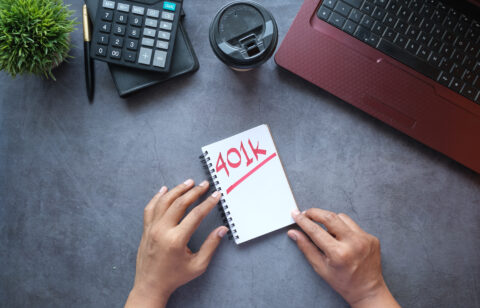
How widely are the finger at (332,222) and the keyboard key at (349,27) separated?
36cm

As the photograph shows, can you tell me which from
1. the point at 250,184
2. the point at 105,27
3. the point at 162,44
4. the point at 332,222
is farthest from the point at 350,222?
the point at 105,27

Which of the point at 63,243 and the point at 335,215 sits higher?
the point at 335,215

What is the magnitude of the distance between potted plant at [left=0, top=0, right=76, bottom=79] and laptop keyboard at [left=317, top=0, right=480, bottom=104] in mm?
506

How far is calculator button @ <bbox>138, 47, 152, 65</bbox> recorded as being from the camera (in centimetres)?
64

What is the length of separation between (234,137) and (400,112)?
34 centimetres

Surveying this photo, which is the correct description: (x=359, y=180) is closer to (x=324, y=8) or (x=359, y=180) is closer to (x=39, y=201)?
(x=324, y=8)

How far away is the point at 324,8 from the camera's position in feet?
2.02

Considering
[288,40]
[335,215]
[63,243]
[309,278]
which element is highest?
→ [288,40]

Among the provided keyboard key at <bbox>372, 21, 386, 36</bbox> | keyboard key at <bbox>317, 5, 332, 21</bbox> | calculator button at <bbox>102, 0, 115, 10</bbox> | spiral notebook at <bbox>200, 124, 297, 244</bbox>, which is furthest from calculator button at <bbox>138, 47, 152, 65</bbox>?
keyboard key at <bbox>372, 21, 386, 36</bbox>

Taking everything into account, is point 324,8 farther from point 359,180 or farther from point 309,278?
point 309,278

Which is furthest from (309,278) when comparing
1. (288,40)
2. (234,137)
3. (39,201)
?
(39,201)

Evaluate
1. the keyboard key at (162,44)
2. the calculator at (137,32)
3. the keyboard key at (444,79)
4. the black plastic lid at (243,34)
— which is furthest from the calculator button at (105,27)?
the keyboard key at (444,79)

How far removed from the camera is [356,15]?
0.61 metres

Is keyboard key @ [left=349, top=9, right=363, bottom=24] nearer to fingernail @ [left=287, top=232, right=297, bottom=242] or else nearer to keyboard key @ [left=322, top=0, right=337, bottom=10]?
keyboard key @ [left=322, top=0, right=337, bottom=10]
